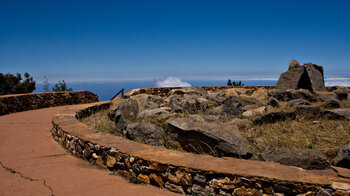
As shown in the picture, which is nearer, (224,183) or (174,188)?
(224,183)

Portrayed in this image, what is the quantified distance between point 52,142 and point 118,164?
2.50 meters

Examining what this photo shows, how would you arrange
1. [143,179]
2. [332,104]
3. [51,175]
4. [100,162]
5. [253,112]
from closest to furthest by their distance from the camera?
1. [143,179]
2. [51,175]
3. [100,162]
4. [253,112]
5. [332,104]

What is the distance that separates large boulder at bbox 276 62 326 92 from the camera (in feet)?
30.3

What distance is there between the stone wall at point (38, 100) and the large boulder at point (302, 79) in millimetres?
9816

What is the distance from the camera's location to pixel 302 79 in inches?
376

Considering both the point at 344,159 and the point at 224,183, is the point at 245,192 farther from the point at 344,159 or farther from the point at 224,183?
the point at 344,159

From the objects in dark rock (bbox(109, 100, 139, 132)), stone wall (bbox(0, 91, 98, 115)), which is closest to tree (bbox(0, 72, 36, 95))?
stone wall (bbox(0, 91, 98, 115))

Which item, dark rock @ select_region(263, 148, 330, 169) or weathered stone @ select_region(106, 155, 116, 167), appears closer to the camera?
dark rock @ select_region(263, 148, 330, 169)

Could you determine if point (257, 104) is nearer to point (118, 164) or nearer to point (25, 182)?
point (118, 164)

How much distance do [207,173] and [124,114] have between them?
3.65 m

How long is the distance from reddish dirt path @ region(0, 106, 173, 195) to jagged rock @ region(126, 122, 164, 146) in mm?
917

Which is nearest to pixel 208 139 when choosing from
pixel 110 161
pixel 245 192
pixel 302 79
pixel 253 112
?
pixel 245 192

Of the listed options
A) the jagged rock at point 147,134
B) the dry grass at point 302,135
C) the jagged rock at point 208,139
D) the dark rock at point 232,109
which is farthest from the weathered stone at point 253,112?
the jagged rock at point 147,134

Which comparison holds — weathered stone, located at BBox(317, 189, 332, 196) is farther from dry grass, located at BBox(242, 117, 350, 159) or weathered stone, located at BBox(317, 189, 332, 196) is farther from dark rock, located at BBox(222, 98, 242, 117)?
dark rock, located at BBox(222, 98, 242, 117)
